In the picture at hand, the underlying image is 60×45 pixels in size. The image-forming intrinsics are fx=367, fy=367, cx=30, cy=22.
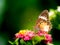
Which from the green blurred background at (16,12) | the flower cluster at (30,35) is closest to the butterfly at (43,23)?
the flower cluster at (30,35)

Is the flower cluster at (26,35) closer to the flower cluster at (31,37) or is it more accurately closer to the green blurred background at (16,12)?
the flower cluster at (31,37)

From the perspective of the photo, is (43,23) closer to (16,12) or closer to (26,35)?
(26,35)

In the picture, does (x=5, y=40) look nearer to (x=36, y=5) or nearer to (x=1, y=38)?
(x=1, y=38)

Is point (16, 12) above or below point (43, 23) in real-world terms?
above

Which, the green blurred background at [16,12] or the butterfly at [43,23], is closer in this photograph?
the butterfly at [43,23]

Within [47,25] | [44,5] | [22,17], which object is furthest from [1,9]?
[47,25]

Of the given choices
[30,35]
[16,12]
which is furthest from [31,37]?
[16,12]

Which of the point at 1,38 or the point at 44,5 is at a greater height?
the point at 44,5

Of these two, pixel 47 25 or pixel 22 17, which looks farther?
pixel 22 17
